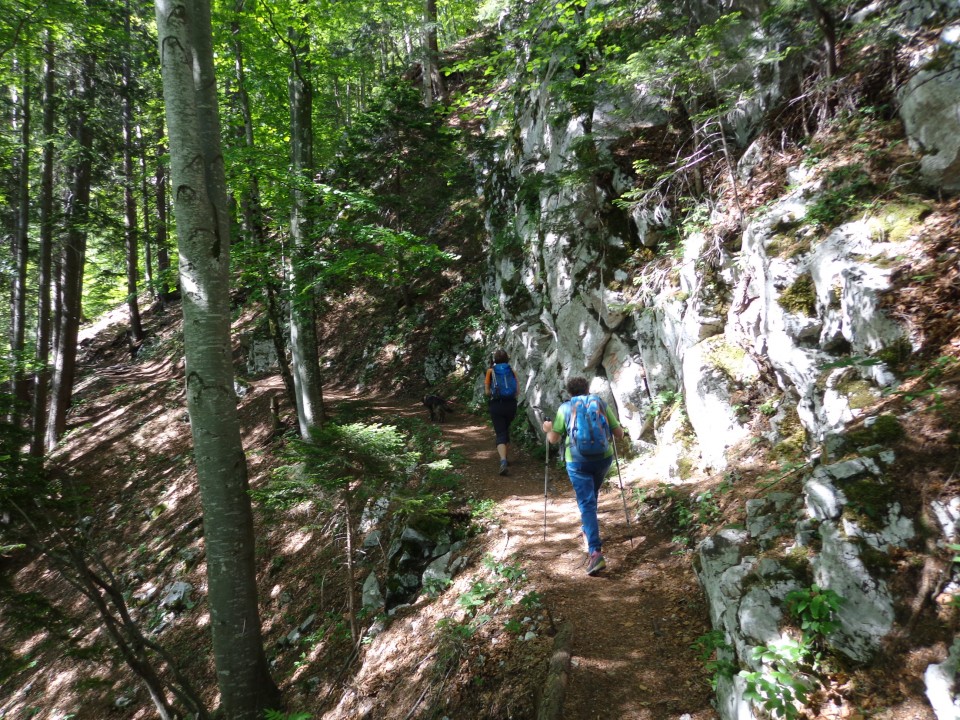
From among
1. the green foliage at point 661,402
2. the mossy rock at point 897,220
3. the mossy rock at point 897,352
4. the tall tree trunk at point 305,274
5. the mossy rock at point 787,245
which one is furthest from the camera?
the tall tree trunk at point 305,274

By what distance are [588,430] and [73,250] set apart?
1379 cm

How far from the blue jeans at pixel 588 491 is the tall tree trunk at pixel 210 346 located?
10.4 ft

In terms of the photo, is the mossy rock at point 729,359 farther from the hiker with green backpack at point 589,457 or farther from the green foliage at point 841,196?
the hiker with green backpack at point 589,457

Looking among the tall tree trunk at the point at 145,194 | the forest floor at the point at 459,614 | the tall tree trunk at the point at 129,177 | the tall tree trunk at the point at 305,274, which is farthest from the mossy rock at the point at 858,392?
the tall tree trunk at the point at 129,177

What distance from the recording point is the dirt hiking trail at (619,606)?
3.31 meters

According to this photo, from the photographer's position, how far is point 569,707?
10.9ft

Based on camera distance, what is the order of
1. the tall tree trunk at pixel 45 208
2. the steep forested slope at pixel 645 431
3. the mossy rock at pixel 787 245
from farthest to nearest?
the tall tree trunk at pixel 45 208 < the mossy rock at pixel 787 245 < the steep forested slope at pixel 645 431

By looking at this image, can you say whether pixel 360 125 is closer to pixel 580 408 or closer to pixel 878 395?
pixel 580 408

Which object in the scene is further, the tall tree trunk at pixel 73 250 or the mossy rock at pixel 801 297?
the tall tree trunk at pixel 73 250

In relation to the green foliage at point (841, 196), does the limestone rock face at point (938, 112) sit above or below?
above

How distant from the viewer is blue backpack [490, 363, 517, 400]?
Answer: 8094 millimetres

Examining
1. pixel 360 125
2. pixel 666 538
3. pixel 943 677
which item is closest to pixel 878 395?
pixel 943 677

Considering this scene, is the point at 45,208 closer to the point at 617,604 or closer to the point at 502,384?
the point at 502,384

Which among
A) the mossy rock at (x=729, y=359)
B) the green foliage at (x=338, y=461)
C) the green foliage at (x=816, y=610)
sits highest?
the mossy rock at (x=729, y=359)
